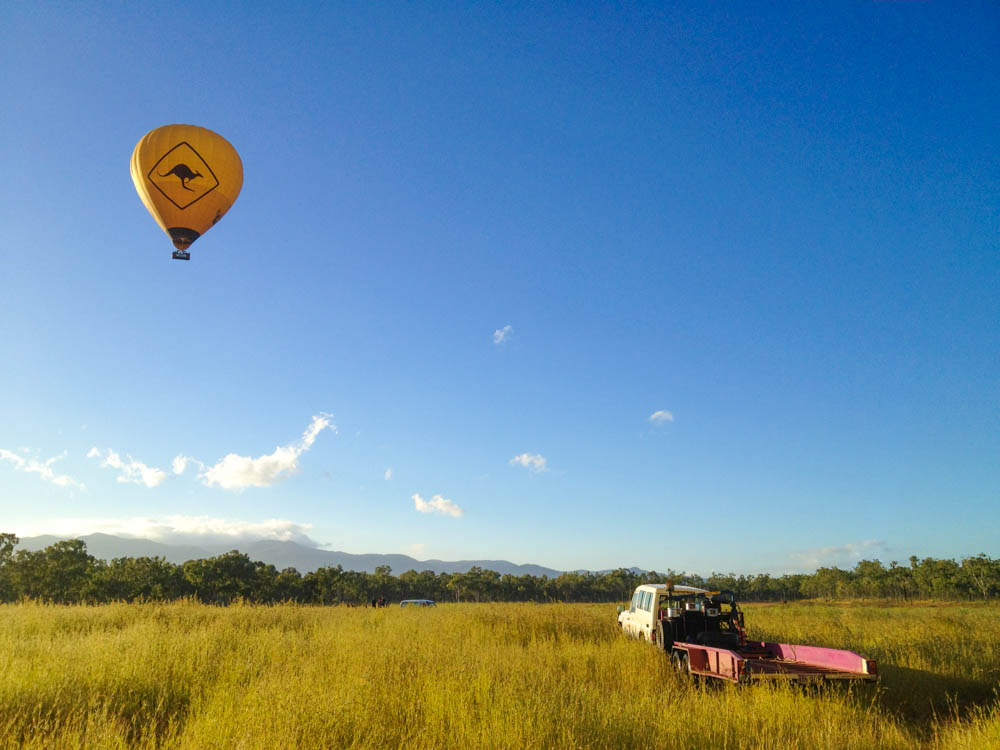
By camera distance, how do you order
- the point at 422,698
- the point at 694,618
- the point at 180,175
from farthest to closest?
the point at 180,175 → the point at 694,618 → the point at 422,698

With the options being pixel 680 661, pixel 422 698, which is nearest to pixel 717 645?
pixel 680 661

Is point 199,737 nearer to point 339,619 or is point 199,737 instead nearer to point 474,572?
point 339,619

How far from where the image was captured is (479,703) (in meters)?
6.99

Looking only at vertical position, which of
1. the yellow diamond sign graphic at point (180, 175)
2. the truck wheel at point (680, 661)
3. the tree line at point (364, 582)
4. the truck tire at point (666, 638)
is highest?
the yellow diamond sign graphic at point (180, 175)

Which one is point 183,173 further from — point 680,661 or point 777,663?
point 777,663

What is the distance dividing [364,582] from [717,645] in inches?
3245

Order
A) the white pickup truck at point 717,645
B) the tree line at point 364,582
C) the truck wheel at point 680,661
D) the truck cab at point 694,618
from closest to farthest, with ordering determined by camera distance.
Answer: the white pickup truck at point 717,645, the truck wheel at point 680,661, the truck cab at point 694,618, the tree line at point 364,582

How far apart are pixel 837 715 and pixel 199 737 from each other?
815 cm

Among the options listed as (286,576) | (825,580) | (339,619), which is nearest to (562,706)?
(339,619)

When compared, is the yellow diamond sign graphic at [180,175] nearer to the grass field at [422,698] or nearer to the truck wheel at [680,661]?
the grass field at [422,698]

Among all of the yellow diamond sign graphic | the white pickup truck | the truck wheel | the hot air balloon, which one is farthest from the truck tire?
the yellow diamond sign graphic

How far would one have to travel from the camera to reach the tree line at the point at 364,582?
6431 centimetres

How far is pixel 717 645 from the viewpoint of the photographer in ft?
39.9

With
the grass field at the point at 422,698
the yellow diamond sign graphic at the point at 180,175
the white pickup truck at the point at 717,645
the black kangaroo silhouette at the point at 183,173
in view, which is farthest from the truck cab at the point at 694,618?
the black kangaroo silhouette at the point at 183,173
